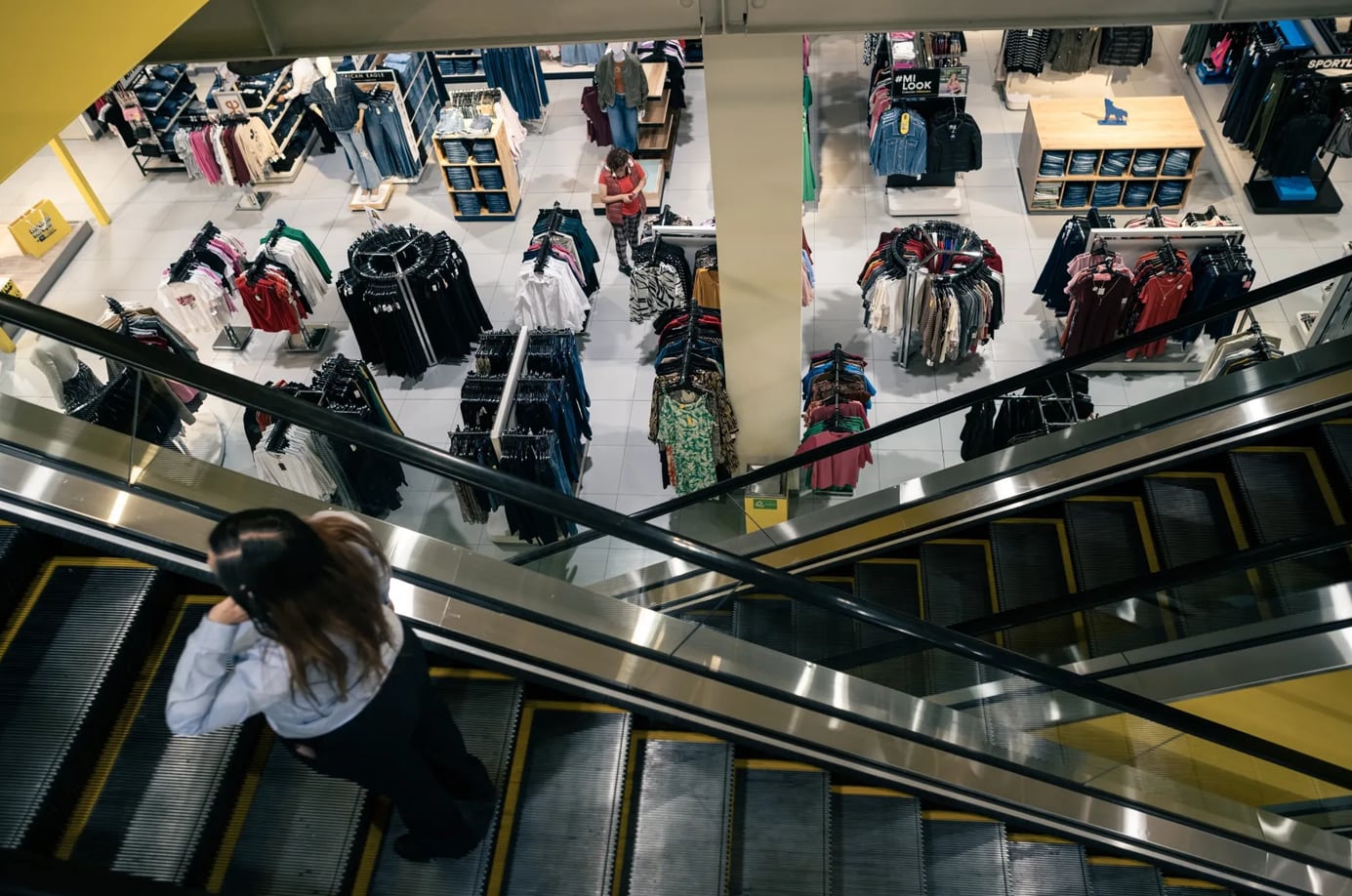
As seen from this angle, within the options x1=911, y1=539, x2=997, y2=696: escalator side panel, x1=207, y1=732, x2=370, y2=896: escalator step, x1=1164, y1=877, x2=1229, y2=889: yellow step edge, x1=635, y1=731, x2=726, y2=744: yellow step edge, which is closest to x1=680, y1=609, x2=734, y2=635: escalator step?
x1=635, y1=731, x2=726, y2=744: yellow step edge

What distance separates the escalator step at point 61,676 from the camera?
106 inches

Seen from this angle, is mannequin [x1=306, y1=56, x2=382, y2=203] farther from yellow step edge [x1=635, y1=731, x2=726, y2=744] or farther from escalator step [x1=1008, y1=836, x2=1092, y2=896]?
escalator step [x1=1008, y1=836, x2=1092, y2=896]

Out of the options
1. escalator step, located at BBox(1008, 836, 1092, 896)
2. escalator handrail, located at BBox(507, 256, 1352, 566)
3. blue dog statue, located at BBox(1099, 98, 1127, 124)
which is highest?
blue dog statue, located at BBox(1099, 98, 1127, 124)

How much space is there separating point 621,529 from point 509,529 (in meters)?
3.85

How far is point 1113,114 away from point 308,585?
8950 millimetres

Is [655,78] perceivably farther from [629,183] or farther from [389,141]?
[389,141]

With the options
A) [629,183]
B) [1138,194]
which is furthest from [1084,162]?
[629,183]

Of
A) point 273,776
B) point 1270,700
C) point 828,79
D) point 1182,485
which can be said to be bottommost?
point 273,776

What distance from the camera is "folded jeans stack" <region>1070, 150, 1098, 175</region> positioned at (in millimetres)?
9070

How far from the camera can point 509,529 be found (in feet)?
21.6

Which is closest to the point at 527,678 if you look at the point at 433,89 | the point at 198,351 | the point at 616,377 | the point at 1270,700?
the point at 1270,700

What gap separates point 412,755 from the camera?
270 cm

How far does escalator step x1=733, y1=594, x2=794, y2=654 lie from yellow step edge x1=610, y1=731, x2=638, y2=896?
0.66m

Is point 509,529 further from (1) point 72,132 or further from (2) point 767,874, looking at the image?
(1) point 72,132
